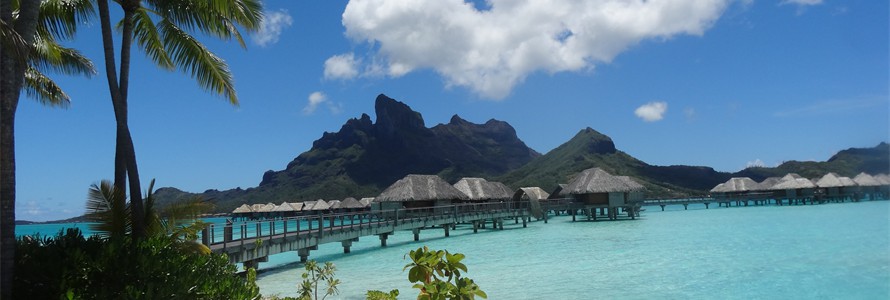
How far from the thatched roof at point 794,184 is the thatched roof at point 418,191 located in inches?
1606

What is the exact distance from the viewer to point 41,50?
8695 mm

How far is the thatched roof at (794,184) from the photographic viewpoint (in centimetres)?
5897

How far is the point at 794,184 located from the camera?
59.9 metres

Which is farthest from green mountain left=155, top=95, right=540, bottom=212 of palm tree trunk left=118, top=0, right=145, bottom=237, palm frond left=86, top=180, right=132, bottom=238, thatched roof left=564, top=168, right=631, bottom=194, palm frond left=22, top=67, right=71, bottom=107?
palm frond left=86, top=180, right=132, bottom=238

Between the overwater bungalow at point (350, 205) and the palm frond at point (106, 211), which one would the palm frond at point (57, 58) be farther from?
the overwater bungalow at point (350, 205)

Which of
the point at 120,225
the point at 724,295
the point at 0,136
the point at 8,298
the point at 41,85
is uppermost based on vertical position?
the point at 41,85

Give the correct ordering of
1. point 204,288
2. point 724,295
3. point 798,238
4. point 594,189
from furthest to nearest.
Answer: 1. point 594,189
2. point 798,238
3. point 724,295
4. point 204,288

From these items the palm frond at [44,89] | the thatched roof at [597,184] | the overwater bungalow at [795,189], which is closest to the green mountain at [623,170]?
the overwater bungalow at [795,189]

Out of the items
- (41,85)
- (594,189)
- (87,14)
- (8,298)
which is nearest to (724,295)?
(8,298)

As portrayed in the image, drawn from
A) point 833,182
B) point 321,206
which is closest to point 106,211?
point 321,206

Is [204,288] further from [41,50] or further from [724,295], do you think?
[724,295]

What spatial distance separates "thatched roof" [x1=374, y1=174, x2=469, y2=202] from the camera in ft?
119

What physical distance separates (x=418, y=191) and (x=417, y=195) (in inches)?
22.6

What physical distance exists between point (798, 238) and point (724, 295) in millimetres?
13902
